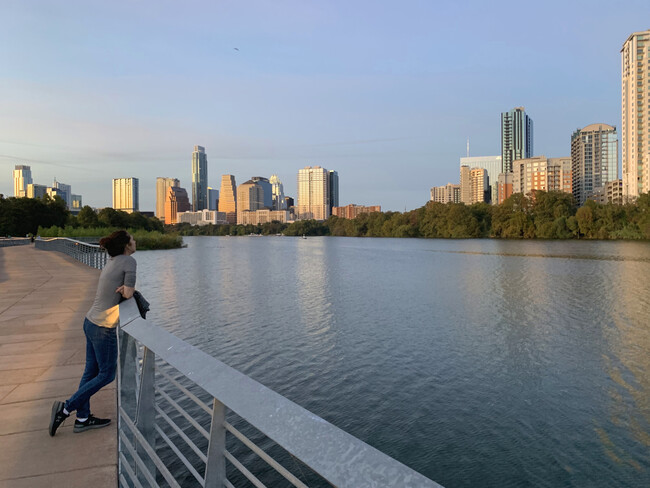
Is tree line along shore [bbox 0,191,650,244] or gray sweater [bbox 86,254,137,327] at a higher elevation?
tree line along shore [bbox 0,191,650,244]

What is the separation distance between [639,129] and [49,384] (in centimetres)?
17693

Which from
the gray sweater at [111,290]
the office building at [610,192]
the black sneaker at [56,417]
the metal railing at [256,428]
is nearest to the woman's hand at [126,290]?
the gray sweater at [111,290]

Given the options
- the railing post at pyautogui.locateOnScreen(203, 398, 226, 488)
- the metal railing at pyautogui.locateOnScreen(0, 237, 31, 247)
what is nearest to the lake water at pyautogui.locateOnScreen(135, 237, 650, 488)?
the railing post at pyautogui.locateOnScreen(203, 398, 226, 488)

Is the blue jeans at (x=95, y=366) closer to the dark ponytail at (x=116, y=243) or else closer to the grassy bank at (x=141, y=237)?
the dark ponytail at (x=116, y=243)

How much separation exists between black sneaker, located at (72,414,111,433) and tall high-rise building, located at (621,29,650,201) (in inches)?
6508

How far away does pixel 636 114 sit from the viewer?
149500 millimetres

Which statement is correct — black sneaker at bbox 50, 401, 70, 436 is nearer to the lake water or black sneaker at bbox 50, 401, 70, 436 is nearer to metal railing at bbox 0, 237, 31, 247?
the lake water

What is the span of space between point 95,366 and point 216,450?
133 inches

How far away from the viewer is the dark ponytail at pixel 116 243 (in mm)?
4844

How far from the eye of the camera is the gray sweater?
176 inches

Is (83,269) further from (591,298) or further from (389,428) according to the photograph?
(591,298)

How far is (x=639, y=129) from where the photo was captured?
487 feet

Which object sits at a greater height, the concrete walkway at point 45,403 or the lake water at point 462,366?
the concrete walkway at point 45,403

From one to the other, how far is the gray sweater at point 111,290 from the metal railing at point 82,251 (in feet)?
49.2
